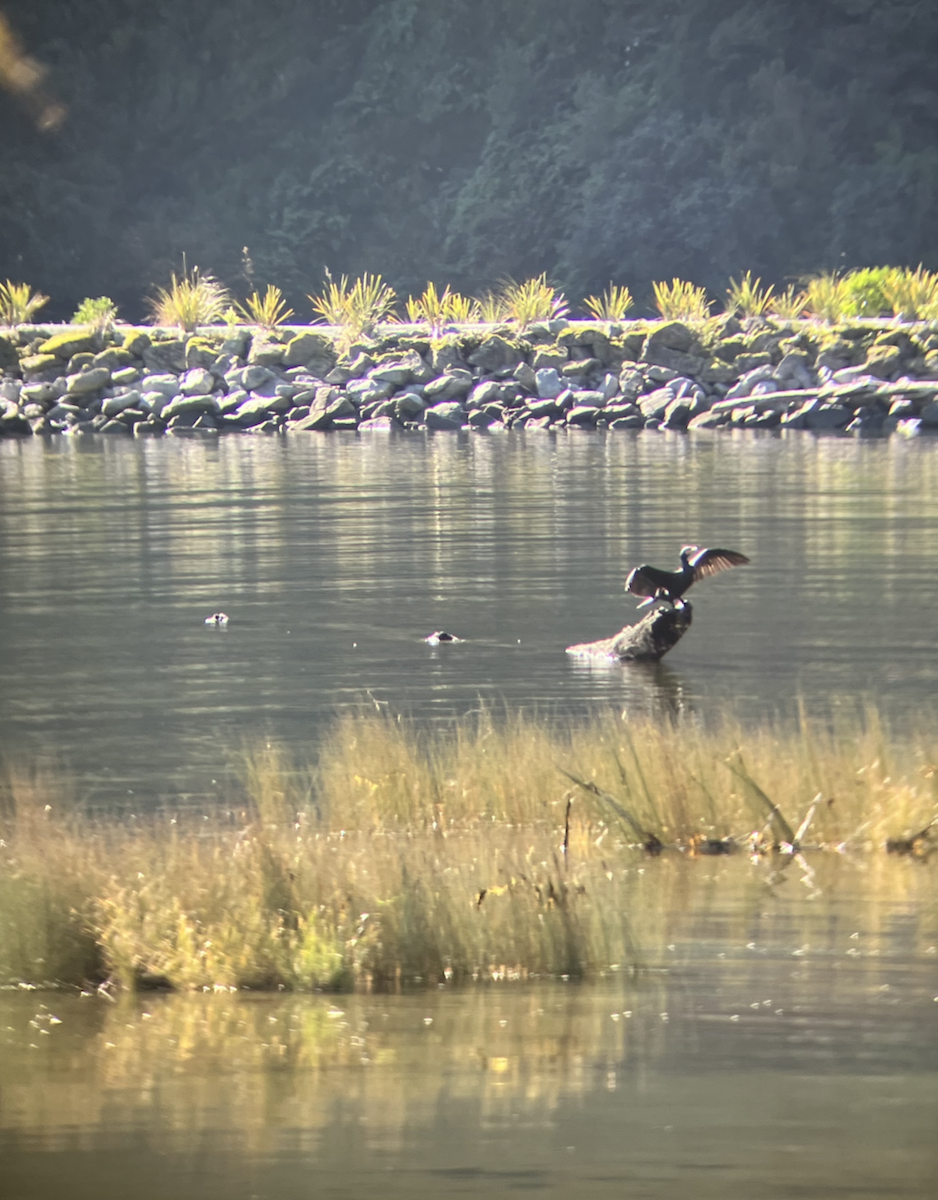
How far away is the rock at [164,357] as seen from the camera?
159 feet

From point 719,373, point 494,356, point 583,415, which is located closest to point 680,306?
point 719,373

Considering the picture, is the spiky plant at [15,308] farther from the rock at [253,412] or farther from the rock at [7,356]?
the rock at [253,412]

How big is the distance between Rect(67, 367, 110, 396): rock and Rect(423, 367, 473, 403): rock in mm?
8105

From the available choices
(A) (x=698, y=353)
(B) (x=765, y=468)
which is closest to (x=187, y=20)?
(A) (x=698, y=353)

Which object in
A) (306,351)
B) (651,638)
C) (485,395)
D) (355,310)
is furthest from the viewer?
(355,310)

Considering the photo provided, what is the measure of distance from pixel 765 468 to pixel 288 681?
18.1m

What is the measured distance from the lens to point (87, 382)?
46.8 meters

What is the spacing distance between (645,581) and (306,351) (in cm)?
3648

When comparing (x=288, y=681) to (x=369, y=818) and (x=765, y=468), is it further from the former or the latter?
(x=765, y=468)

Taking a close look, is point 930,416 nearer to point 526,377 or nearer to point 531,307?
point 526,377

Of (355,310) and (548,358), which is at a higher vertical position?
(355,310)

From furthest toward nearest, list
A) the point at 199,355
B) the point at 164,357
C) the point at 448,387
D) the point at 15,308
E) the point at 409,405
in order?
the point at 15,308 → the point at 164,357 → the point at 199,355 → the point at 448,387 → the point at 409,405

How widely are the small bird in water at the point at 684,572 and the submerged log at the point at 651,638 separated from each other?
0.61 metres

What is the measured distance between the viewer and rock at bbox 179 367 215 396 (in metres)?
46.0
